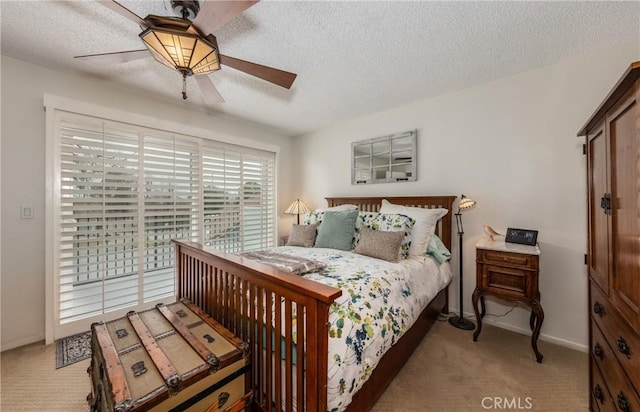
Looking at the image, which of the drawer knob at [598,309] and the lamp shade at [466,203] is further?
the lamp shade at [466,203]

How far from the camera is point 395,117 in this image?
10.2 ft

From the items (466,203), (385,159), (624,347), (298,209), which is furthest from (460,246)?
(298,209)

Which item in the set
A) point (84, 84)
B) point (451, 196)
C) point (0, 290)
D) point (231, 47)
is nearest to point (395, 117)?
point (451, 196)

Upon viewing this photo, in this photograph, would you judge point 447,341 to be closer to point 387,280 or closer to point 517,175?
point 387,280

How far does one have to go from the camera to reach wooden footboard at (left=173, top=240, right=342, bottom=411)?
3.30 ft

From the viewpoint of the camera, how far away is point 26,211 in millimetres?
2107

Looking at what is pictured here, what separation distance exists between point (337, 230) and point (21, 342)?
2.91m

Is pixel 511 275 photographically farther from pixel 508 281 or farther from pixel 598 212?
pixel 598 212

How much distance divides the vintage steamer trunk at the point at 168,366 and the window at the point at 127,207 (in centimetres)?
125

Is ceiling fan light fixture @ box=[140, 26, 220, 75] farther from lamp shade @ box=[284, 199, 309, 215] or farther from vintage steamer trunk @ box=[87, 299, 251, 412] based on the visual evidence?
lamp shade @ box=[284, 199, 309, 215]

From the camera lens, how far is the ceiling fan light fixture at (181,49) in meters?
1.28

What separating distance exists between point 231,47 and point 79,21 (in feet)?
3.09

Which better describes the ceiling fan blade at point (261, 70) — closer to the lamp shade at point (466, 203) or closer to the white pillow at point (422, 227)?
the white pillow at point (422, 227)

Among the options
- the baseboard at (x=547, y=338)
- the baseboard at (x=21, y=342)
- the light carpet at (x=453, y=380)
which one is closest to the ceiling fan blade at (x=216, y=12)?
the light carpet at (x=453, y=380)
